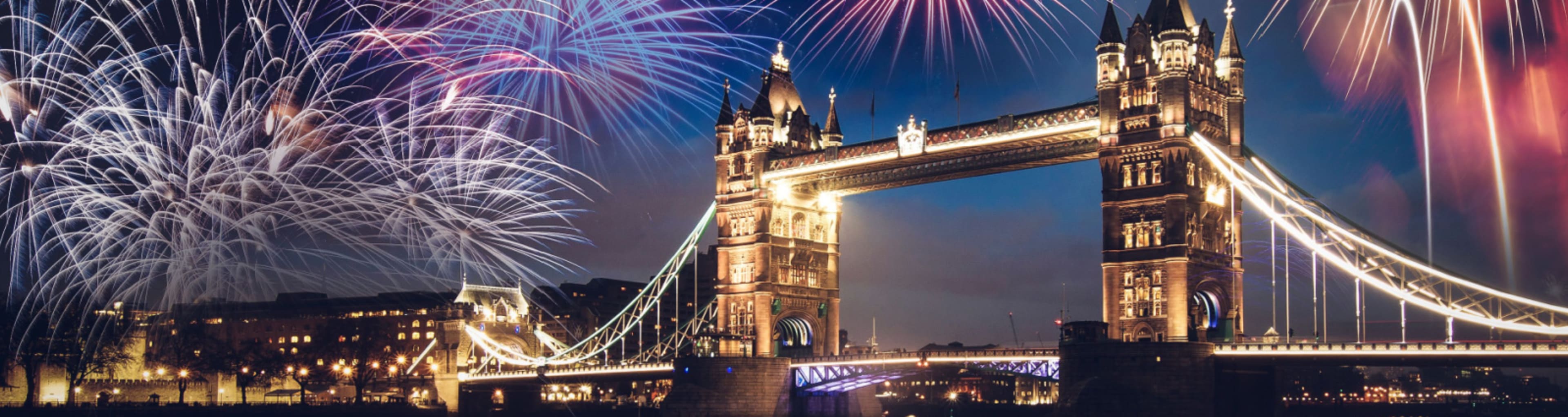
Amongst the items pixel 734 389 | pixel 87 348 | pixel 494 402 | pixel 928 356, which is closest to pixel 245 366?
pixel 87 348

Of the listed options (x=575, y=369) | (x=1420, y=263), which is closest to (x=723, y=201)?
(x=575, y=369)

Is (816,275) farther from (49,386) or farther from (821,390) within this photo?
(49,386)

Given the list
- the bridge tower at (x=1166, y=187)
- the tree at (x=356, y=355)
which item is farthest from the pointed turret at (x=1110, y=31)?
the tree at (x=356, y=355)

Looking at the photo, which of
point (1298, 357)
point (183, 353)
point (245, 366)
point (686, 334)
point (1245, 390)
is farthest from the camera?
point (183, 353)

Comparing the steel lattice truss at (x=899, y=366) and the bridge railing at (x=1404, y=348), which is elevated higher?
the bridge railing at (x=1404, y=348)

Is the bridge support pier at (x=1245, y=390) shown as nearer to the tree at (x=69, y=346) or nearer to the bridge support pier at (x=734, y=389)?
the bridge support pier at (x=734, y=389)

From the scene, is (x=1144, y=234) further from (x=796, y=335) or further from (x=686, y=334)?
(x=686, y=334)
